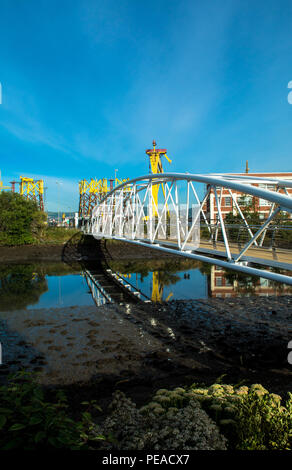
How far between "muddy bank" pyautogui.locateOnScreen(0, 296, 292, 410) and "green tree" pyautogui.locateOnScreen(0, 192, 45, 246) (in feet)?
79.6

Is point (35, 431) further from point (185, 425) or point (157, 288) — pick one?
point (157, 288)

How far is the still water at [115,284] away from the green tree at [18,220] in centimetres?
689

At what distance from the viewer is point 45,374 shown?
774 cm

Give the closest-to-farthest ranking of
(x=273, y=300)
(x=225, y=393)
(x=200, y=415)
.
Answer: (x=200, y=415)
(x=225, y=393)
(x=273, y=300)

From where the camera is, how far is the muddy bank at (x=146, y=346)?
24.5 feet

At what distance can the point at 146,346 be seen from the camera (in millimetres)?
9609

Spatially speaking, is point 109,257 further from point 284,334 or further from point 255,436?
point 255,436

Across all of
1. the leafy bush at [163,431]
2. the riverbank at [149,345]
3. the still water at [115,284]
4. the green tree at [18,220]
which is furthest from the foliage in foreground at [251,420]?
the green tree at [18,220]

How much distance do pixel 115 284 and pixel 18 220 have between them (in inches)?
833

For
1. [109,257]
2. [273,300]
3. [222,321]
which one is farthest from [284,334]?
[109,257]

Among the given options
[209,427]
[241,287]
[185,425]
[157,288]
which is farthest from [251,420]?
[241,287]

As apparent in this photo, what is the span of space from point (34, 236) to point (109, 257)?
11.0 metres

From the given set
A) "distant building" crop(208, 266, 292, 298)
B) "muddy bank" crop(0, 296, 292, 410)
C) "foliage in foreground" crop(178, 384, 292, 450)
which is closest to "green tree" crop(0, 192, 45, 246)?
"muddy bank" crop(0, 296, 292, 410)

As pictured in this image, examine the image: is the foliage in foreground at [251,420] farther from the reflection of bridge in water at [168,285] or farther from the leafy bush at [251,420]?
the reflection of bridge in water at [168,285]
